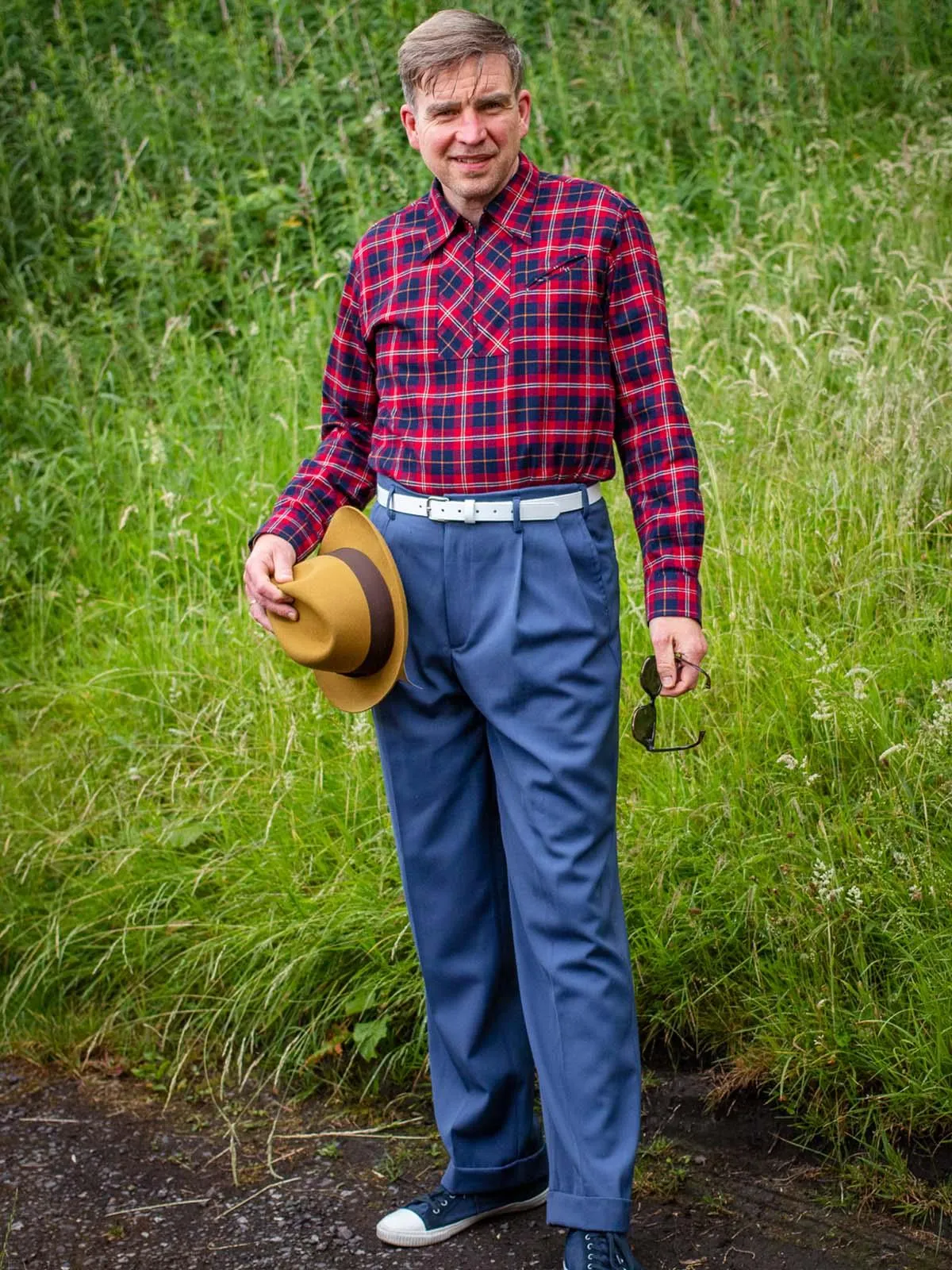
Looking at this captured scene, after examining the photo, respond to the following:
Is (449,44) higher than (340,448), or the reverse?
(449,44)

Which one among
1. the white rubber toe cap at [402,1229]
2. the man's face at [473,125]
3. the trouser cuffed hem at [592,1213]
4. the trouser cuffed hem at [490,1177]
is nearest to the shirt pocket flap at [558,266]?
the man's face at [473,125]

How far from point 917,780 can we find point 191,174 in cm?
521

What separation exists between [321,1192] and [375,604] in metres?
1.43

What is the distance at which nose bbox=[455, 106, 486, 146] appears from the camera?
246cm

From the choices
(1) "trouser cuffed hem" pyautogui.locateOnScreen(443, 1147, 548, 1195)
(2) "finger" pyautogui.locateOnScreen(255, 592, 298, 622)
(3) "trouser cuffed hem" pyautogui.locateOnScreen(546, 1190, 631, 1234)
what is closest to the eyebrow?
(2) "finger" pyautogui.locateOnScreen(255, 592, 298, 622)

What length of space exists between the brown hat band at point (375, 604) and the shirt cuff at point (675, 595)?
0.48 metres

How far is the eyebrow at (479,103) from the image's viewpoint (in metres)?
2.46

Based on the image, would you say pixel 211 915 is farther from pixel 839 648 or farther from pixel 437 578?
pixel 839 648

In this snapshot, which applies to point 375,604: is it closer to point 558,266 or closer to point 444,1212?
point 558,266

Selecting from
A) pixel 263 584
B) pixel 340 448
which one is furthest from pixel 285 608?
pixel 340 448

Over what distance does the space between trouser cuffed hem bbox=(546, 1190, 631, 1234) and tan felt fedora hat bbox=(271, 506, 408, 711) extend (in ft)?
3.21

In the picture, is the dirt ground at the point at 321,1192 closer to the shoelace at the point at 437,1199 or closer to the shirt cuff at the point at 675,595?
the shoelace at the point at 437,1199

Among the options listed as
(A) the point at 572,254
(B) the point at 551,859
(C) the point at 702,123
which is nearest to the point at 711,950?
(B) the point at 551,859

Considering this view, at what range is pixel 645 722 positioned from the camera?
268 cm
